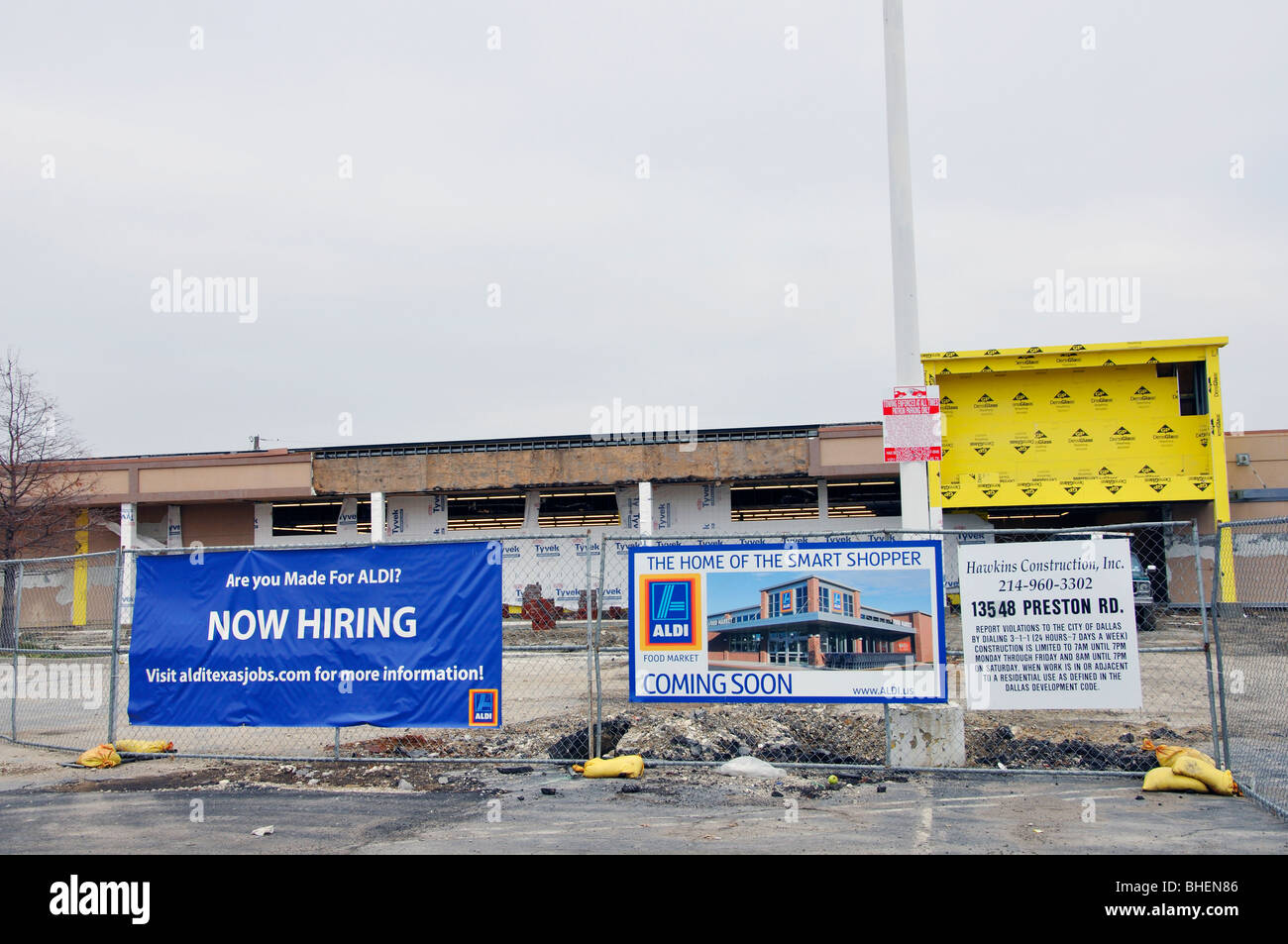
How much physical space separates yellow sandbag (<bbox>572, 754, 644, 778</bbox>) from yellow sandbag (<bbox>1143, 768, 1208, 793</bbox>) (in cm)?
425

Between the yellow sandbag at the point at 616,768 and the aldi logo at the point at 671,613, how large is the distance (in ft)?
3.35

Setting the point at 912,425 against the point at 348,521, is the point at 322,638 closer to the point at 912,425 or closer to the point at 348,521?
the point at 912,425

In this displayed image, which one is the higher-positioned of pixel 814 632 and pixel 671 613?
pixel 671 613

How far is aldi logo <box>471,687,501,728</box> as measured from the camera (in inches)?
363

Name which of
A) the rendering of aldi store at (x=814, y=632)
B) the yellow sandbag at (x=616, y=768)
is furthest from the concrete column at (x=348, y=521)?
the rendering of aldi store at (x=814, y=632)

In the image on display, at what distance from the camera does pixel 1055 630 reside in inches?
349

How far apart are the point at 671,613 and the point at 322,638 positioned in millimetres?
3410

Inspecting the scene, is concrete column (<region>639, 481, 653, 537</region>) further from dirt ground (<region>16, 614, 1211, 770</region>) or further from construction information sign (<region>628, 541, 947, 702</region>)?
construction information sign (<region>628, 541, 947, 702</region>)

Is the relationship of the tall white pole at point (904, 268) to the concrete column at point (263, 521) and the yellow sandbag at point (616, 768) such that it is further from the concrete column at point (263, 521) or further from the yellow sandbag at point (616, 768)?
the concrete column at point (263, 521)

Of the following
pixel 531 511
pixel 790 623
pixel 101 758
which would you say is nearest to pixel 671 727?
pixel 790 623

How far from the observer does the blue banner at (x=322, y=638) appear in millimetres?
9375

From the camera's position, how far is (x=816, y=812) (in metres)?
7.80
